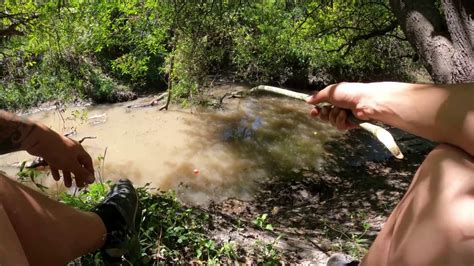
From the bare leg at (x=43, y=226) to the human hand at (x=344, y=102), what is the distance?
41.3 inches

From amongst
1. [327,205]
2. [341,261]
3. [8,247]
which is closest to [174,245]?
[341,261]

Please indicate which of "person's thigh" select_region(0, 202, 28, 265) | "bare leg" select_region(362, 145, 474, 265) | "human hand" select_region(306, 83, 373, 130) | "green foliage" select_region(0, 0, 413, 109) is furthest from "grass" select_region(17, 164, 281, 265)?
"green foliage" select_region(0, 0, 413, 109)

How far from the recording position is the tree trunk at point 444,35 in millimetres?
2479

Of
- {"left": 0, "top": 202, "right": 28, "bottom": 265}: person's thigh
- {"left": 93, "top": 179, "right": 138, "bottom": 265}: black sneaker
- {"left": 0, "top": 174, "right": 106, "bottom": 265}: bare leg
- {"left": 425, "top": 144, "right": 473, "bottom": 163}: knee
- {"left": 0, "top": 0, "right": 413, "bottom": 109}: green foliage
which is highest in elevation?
{"left": 425, "top": 144, "right": 473, "bottom": 163}: knee

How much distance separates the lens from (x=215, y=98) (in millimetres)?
9578

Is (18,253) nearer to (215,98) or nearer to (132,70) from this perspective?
(215,98)

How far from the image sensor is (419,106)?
121 centimetres

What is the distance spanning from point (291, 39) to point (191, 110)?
249cm

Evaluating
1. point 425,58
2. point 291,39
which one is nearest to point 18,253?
point 425,58

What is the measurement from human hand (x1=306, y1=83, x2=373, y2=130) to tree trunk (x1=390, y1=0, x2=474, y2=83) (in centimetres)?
129

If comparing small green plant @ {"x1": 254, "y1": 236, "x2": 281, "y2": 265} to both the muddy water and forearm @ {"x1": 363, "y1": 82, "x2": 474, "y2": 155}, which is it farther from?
the muddy water

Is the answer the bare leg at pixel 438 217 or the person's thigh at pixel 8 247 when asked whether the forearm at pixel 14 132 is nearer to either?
the person's thigh at pixel 8 247

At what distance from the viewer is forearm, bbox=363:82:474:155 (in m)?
1.09

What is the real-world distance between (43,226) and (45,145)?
49 cm
